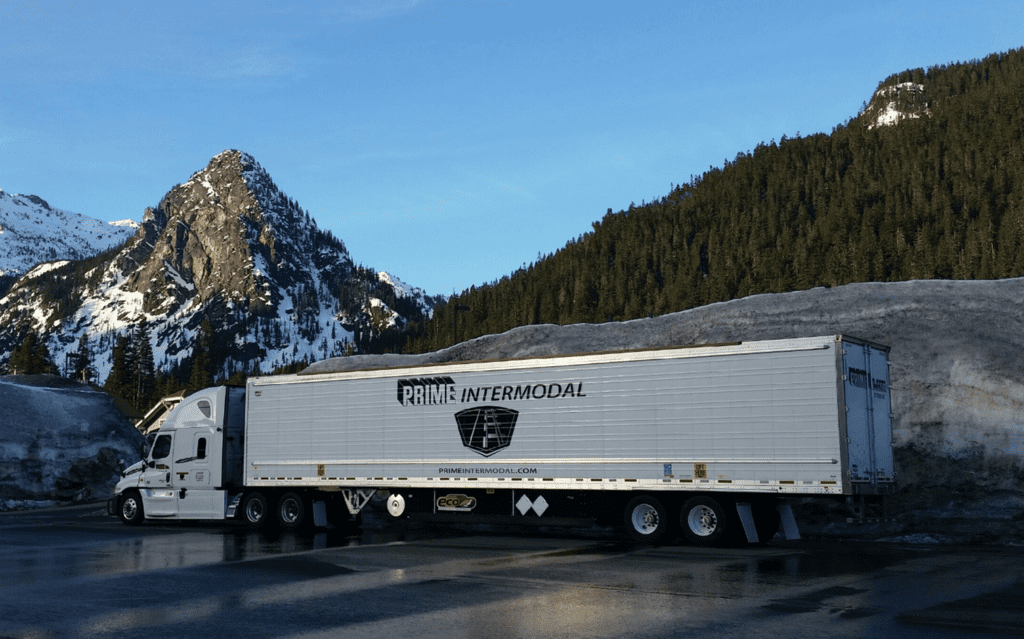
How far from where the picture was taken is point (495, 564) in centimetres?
1642

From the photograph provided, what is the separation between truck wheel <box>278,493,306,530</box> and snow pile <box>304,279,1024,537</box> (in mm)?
14844

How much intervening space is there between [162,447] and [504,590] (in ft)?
58.0

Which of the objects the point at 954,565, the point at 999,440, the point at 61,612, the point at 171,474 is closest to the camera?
the point at 61,612

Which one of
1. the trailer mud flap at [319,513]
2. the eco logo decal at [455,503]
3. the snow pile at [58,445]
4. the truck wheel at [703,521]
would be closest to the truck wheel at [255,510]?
A: the trailer mud flap at [319,513]

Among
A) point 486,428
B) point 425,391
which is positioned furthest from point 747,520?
point 425,391

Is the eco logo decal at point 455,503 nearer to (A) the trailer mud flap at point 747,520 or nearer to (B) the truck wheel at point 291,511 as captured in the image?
(B) the truck wheel at point 291,511

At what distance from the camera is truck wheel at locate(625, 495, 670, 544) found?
1978cm

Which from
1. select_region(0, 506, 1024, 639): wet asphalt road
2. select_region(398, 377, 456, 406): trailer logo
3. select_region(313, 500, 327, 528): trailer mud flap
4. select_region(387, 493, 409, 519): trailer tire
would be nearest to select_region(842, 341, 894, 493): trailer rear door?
select_region(0, 506, 1024, 639): wet asphalt road

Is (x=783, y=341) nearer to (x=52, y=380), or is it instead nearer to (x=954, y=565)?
(x=954, y=565)

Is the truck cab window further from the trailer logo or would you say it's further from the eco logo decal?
the eco logo decal

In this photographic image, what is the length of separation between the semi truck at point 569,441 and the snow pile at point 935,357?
574cm

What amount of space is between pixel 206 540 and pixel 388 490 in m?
4.41

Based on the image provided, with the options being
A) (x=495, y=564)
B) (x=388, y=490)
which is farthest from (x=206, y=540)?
(x=495, y=564)

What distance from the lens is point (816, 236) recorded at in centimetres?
16700
